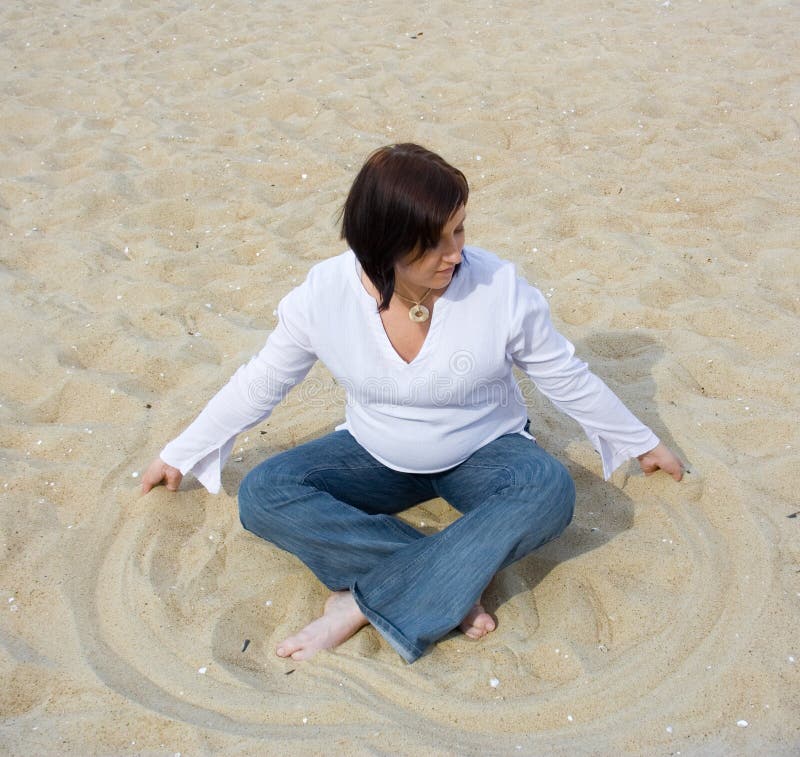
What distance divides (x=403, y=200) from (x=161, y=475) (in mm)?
1191

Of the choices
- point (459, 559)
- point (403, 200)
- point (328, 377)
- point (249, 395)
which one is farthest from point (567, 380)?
point (328, 377)

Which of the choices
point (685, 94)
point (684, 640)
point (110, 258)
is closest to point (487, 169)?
point (685, 94)

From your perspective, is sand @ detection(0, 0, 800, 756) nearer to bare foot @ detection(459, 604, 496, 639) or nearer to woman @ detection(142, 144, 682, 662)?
bare foot @ detection(459, 604, 496, 639)

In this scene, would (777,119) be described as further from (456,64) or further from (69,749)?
(69,749)

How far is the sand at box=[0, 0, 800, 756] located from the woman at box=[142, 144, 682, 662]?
0.19 m

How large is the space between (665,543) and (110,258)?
2.79 metres

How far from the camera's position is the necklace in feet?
7.20

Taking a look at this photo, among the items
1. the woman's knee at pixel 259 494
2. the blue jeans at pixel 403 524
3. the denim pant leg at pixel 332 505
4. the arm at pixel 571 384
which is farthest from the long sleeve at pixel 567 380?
the woman's knee at pixel 259 494

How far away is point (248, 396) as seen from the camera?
2.38 meters

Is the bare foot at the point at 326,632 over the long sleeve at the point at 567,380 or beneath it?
beneath

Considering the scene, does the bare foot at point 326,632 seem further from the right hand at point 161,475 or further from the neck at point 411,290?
the neck at point 411,290

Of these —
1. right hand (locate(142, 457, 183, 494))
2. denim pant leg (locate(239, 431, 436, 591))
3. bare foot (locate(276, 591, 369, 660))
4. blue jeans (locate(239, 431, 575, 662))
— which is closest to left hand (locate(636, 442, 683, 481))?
blue jeans (locate(239, 431, 575, 662))

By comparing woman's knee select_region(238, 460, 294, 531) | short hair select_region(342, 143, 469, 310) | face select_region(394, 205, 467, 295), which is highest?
short hair select_region(342, 143, 469, 310)

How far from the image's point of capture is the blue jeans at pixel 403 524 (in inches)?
82.7
